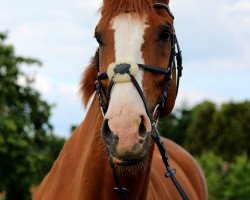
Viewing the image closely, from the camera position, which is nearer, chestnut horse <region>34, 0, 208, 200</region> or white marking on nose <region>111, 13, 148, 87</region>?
chestnut horse <region>34, 0, 208, 200</region>

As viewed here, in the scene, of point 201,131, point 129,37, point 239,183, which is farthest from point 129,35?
point 201,131

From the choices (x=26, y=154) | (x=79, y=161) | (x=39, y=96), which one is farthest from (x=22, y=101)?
(x=79, y=161)

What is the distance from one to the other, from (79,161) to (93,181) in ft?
1.28

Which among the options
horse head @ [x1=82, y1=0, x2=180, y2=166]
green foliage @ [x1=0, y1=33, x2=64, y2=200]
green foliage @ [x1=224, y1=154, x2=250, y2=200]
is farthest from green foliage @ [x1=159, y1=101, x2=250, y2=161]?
horse head @ [x1=82, y1=0, x2=180, y2=166]

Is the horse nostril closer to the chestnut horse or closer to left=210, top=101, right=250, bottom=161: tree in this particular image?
the chestnut horse

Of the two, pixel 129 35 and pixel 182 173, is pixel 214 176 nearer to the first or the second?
pixel 182 173

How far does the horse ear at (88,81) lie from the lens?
4.84 meters

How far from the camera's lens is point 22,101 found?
1302 inches

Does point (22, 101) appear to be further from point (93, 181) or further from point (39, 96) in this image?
point (93, 181)

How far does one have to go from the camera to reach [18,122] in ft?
101

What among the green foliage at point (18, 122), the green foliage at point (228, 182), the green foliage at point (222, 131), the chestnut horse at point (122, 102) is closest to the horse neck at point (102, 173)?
the chestnut horse at point (122, 102)

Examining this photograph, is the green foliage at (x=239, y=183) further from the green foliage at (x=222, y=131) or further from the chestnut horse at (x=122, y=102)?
the chestnut horse at (x=122, y=102)

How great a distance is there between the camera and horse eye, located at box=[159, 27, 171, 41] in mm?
4289

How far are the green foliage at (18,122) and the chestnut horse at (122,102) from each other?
78.6ft
